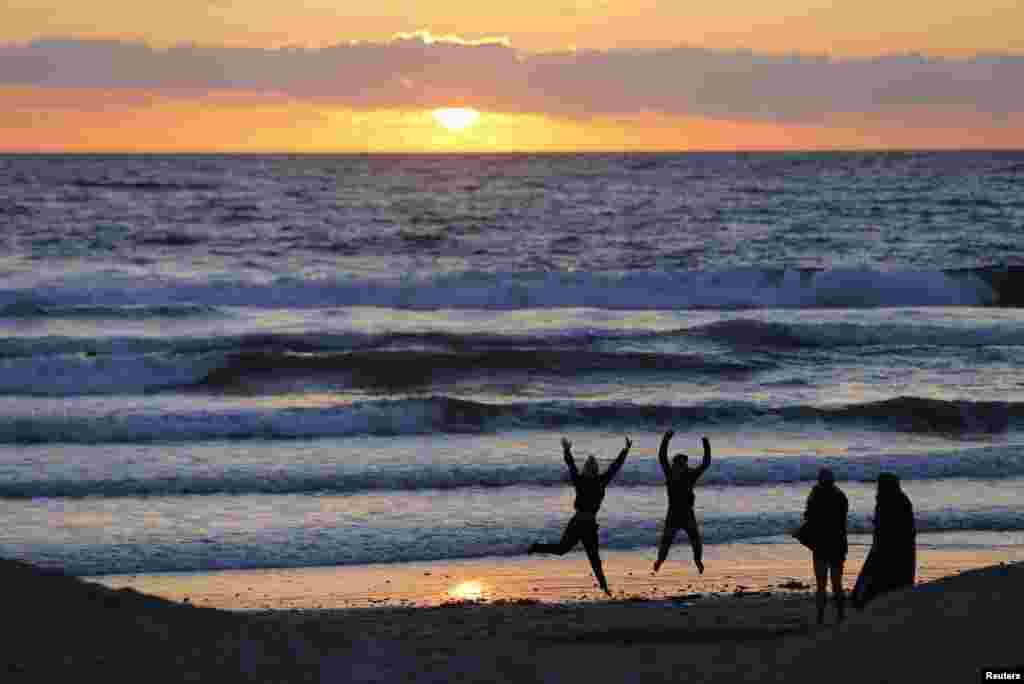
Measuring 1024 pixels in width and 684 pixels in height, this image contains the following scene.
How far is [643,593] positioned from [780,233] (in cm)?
4301

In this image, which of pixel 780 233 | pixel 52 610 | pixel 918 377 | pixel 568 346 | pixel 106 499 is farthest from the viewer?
pixel 780 233

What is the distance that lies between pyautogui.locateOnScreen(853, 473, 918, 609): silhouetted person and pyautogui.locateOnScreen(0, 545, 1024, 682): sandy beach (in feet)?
2.09

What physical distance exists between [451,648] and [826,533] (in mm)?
3456

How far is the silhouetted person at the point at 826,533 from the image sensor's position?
1184 cm

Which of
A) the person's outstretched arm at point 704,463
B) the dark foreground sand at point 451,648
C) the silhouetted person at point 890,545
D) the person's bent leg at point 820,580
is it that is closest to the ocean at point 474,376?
the person's outstretched arm at point 704,463

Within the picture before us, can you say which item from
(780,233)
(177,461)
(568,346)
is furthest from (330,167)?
(177,461)

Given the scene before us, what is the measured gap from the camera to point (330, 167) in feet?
366

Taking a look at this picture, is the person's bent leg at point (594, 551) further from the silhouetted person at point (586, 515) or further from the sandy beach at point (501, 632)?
the sandy beach at point (501, 632)

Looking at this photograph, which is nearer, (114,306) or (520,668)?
(520,668)

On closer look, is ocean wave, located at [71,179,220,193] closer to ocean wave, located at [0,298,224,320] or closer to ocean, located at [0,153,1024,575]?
ocean, located at [0,153,1024,575]

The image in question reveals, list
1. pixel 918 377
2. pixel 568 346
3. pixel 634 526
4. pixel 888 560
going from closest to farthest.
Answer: pixel 888 560, pixel 634 526, pixel 918 377, pixel 568 346

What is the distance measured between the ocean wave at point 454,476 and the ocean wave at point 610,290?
1923cm

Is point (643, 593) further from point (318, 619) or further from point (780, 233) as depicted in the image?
point (780, 233)

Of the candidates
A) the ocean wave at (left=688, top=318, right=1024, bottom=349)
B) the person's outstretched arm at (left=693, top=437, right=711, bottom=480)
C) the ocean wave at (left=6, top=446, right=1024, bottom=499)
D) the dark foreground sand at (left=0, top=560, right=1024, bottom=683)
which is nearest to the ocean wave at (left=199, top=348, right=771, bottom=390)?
the ocean wave at (left=688, top=318, right=1024, bottom=349)
